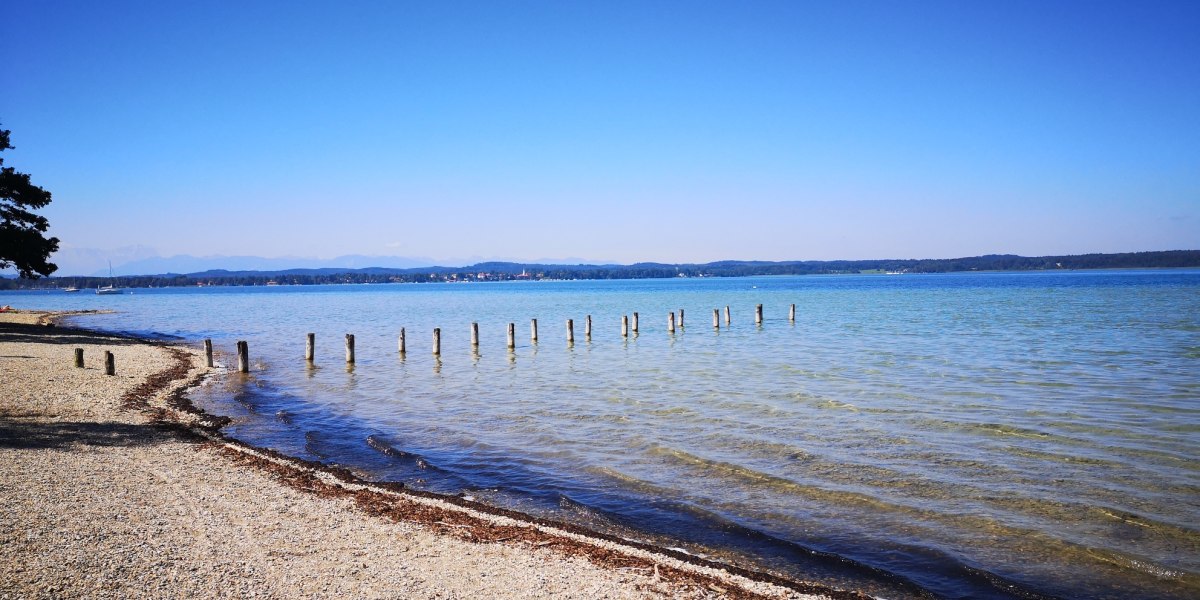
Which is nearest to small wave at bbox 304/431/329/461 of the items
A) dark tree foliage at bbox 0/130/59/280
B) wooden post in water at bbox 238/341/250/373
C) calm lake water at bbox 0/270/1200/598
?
calm lake water at bbox 0/270/1200/598

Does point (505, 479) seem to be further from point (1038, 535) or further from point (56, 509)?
point (1038, 535)

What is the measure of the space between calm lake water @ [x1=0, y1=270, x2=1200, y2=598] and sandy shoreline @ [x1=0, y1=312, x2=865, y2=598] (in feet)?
4.04

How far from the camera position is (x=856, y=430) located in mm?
14750

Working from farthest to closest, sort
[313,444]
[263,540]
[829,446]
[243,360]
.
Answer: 1. [243,360]
2. [313,444]
3. [829,446]
4. [263,540]

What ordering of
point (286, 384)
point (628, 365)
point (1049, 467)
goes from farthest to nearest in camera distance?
1. point (628, 365)
2. point (286, 384)
3. point (1049, 467)

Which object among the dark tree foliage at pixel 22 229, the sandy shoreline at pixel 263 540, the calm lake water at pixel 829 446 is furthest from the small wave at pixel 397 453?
the dark tree foliage at pixel 22 229

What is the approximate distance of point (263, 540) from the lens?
8047mm

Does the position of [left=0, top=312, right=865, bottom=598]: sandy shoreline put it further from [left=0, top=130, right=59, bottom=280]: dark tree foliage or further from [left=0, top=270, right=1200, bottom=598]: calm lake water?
[left=0, top=130, right=59, bottom=280]: dark tree foliage

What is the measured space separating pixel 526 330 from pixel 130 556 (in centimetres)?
3670

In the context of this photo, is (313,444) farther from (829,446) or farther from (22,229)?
(22,229)

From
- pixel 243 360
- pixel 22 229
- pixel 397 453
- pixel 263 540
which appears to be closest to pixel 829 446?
pixel 397 453

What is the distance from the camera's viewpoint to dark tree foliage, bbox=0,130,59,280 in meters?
33.5

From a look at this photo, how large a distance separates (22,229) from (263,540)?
1397 inches

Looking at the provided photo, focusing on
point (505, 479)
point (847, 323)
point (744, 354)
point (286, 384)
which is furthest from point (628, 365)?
point (847, 323)
